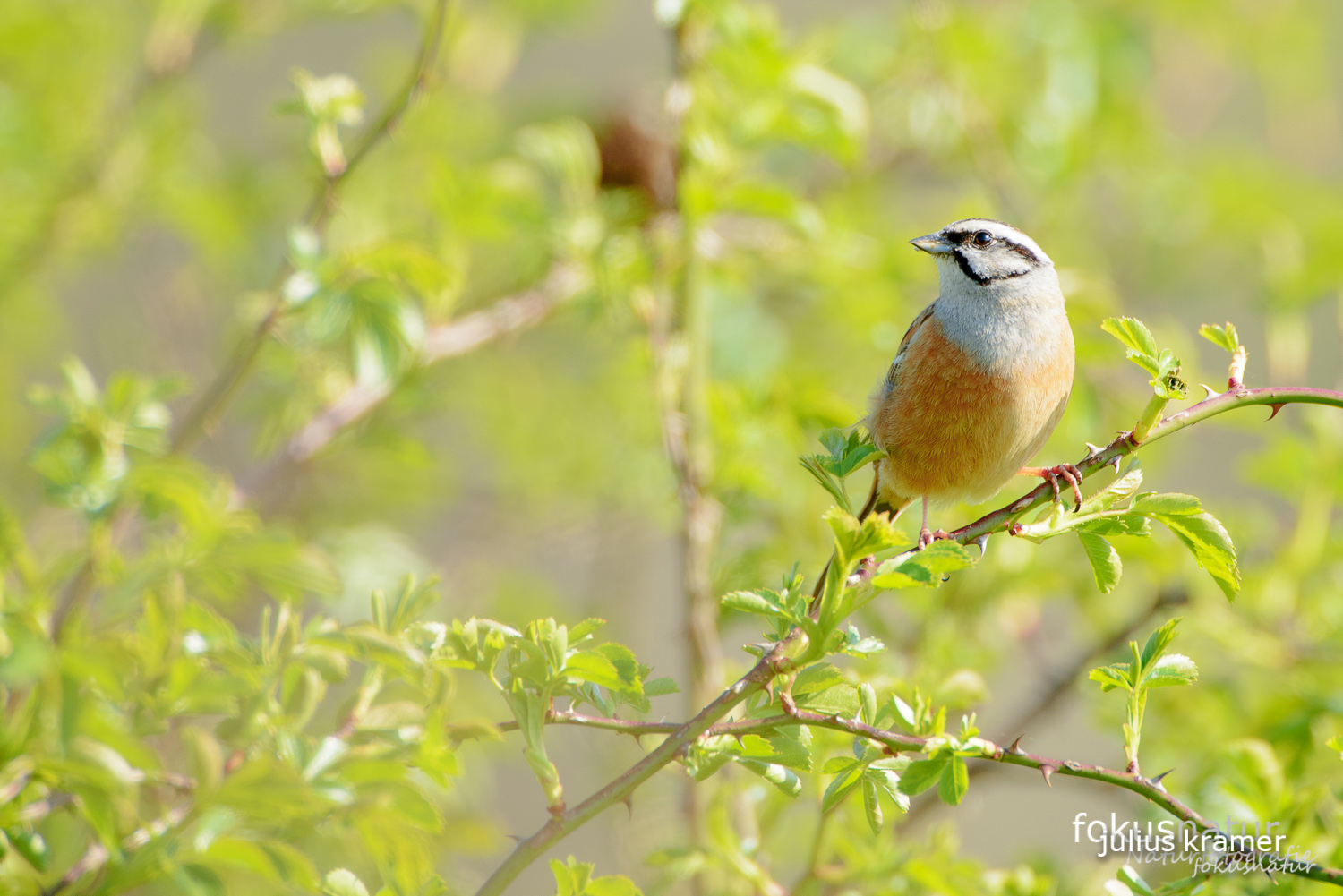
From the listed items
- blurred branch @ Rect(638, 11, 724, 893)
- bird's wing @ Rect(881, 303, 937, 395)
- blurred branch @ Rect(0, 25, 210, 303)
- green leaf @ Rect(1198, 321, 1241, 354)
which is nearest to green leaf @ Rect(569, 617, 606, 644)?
green leaf @ Rect(1198, 321, 1241, 354)

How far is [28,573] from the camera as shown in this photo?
3.75ft

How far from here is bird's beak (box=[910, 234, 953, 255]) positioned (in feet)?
6.39

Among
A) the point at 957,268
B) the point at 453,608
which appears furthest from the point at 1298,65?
the point at 453,608

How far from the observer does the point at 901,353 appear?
1.83 metres

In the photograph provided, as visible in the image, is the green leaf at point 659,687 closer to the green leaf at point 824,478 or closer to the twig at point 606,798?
the twig at point 606,798

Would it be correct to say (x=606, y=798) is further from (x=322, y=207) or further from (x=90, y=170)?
(x=90, y=170)

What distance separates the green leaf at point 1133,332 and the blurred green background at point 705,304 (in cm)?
52

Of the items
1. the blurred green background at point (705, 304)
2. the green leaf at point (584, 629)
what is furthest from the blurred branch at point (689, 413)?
the green leaf at point (584, 629)

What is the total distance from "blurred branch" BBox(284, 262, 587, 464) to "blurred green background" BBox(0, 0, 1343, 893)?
0.04 m

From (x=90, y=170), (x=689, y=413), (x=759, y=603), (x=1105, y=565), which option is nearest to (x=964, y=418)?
(x=689, y=413)

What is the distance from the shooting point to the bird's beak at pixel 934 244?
6.39 ft

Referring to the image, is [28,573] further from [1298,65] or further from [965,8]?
[1298,65]

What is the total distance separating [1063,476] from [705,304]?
812mm

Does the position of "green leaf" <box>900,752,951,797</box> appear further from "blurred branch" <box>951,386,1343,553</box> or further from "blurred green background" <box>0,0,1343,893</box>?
"blurred green background" <box>0,0,1343,893</box>
